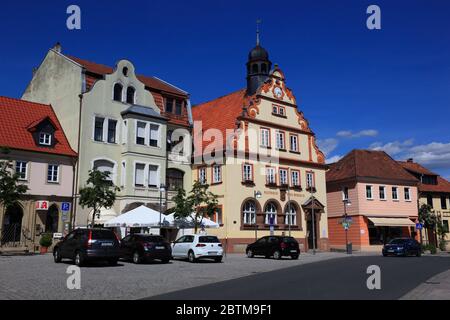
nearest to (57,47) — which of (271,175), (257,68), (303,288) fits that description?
(257,68)

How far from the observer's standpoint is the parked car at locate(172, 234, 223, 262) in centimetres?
2741

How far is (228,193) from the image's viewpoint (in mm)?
39969

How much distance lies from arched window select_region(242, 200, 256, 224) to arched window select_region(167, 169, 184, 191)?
585cm

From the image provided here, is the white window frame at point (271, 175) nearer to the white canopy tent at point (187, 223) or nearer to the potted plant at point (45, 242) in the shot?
the white canopy tent at point (187, 223)

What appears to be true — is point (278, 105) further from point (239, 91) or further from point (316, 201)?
point (316, 201)

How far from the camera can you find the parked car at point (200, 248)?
89.9ft

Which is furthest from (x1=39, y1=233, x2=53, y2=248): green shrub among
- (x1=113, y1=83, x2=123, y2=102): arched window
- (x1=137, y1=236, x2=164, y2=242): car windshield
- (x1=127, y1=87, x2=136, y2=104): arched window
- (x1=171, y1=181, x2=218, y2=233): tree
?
(x1=127, y1=87, x2=136, y2=104): arched window

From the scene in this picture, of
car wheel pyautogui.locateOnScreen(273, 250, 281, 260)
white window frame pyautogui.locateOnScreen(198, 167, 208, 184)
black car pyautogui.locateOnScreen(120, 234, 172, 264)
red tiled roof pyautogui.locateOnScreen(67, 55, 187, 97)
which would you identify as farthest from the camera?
white window frame pyautogui.locateOnScreen(198, 167, 208, 184)

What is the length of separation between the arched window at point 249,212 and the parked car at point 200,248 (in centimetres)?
1295

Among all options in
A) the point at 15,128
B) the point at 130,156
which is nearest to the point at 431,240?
the point at 130,156

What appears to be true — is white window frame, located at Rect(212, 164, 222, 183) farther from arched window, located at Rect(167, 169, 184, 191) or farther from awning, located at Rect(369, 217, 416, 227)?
awning, located at Rect(369, 217, 416, 227)

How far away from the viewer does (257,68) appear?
46938 mm

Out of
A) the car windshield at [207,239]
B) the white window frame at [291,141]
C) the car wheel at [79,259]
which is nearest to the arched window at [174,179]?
the white window frame at [291,141]

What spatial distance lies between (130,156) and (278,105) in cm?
1533
